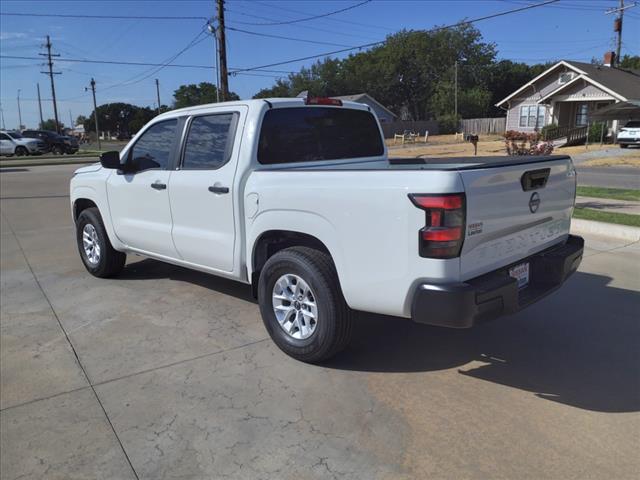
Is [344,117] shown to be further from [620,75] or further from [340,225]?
[620,75]

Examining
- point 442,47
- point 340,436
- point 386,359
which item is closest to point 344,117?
point 386,359

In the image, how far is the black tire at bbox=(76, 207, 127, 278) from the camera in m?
6.05

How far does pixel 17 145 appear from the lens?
122 ft

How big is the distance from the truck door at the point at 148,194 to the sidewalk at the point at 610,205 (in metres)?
8.02

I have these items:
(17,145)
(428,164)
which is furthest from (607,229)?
(17,145)

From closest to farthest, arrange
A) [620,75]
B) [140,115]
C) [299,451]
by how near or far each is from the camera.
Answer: [299,451] < [620,75] < [140,115]

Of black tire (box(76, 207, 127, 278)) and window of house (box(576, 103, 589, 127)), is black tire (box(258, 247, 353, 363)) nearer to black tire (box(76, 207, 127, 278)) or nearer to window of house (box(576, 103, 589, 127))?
black tire (box(76, 207, 127, 278))

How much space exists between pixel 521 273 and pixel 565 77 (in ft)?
124

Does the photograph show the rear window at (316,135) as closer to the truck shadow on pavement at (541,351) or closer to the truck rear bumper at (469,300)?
the truck shadow on pavement at (541,351)

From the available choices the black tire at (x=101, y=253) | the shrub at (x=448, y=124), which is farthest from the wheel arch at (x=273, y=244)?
the shrub at (x=448, y=124)

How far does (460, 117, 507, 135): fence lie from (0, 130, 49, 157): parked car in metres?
41.4

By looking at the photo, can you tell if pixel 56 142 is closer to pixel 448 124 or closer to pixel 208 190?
pixel 448 124

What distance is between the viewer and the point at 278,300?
407cm

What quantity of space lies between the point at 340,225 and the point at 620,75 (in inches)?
1614
